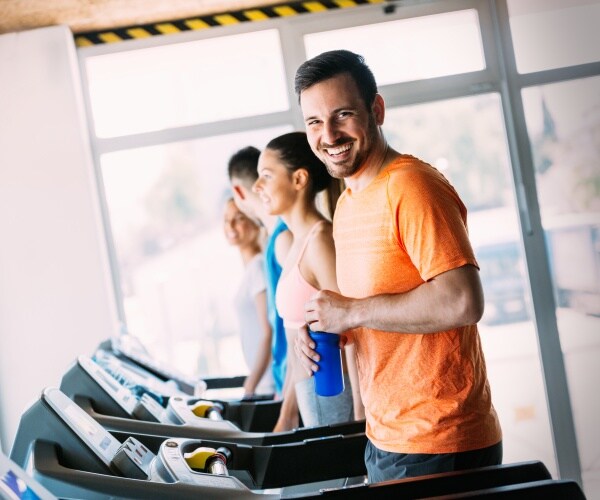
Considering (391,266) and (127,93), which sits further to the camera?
(127,93)

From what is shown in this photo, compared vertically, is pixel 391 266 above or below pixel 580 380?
above

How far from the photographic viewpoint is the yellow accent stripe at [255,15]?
4.58 m

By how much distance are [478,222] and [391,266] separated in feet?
10.6

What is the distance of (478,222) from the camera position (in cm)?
458

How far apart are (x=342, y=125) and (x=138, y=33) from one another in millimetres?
3328

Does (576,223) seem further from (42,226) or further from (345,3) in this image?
(42,226)

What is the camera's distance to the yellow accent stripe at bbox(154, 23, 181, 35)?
4.61 meters

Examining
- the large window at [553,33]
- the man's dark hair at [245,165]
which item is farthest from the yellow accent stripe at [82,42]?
the large window at [553,33]

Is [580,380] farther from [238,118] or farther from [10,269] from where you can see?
[10,269]

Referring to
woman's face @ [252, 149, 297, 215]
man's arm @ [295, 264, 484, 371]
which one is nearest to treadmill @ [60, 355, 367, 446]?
man's arm @ [295, 264, 484, 371]

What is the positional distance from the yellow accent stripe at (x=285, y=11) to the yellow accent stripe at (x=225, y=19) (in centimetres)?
25

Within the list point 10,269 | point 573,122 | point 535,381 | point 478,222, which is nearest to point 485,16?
point 573,122

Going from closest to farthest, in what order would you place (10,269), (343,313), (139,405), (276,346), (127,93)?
(343,313) < (139,405) < (276,346) < (10,269) < (127,93)

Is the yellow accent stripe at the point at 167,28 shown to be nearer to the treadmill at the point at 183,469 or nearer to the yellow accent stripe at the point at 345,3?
the yellow accent stripe at the point at 345,3
